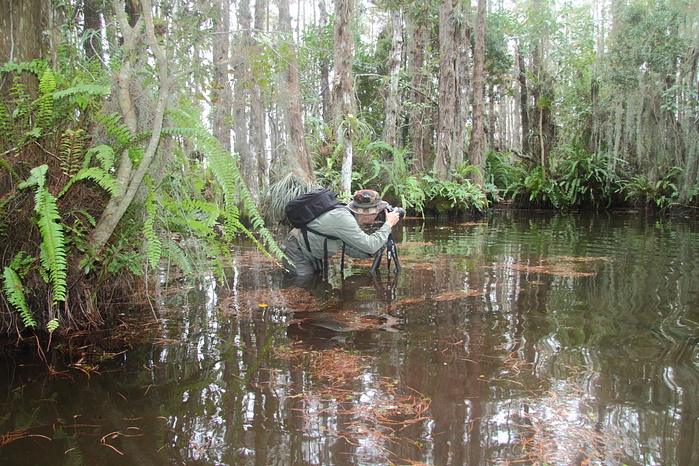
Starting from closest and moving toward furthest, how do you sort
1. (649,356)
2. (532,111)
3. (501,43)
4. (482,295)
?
(649,356)
(482,295)
(532,111)
(501,43)

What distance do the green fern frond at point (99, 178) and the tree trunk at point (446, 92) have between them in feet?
43.8

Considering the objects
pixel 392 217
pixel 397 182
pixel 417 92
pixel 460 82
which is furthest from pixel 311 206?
pixel 417 92

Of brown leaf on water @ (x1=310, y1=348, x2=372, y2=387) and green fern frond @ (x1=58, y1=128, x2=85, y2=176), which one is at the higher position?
green fern frond @ (x1=58, y1=128, x2=85, y2=176)

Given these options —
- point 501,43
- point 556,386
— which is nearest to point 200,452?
point 556,386

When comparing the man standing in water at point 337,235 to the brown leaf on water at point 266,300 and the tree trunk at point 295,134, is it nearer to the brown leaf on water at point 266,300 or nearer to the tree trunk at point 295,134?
the brown leaf on water at point 266,300

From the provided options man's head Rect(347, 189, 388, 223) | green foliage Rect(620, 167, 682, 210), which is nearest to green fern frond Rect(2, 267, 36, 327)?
man's head Rect(347, 189, 388, 223)

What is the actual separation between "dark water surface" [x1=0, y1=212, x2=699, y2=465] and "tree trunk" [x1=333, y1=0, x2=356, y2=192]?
5.47m

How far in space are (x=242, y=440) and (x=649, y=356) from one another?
276cm

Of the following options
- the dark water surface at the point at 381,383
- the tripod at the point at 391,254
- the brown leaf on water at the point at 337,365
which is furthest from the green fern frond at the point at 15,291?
the tripod at the point at 391,254

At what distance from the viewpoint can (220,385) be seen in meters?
2.98

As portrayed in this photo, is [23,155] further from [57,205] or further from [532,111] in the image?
[532,111]

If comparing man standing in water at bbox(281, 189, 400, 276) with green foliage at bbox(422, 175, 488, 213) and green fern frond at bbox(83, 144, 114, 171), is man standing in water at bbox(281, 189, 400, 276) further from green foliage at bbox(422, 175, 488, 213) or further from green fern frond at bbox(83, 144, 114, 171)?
green foliage at bbox(422, 175, 488, 213)

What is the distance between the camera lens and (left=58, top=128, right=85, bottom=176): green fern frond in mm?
3607

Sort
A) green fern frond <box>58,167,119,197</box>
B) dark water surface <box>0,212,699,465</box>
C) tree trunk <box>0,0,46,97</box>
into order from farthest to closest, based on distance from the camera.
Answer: tree trunk <box>0,0,46,97</box>, green fern frond <box>58,167,119,197</box>, dark water surface <box>0,212,699,465</box>
